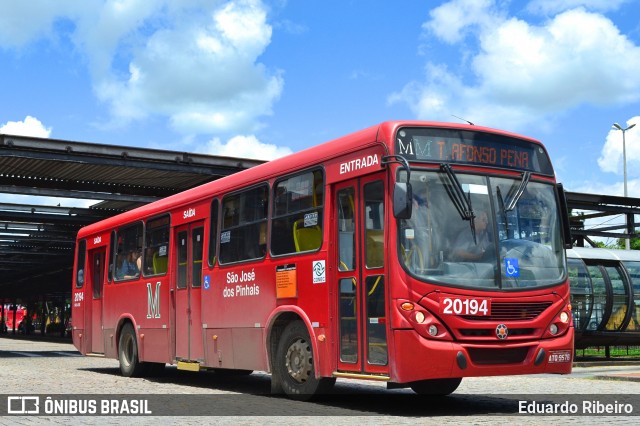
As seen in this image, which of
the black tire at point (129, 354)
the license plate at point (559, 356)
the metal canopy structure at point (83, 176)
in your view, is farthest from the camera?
the metal canopy structure at point (83, 176)

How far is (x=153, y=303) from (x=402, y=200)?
321 inches

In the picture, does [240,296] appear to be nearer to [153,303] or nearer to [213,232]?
[213,232]

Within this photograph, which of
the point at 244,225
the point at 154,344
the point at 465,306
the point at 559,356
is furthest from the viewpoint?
the point at 154,344

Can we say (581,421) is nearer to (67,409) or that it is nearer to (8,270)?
(67,409)

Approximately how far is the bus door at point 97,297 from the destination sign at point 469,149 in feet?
34.8

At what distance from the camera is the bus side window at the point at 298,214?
11.7 meters

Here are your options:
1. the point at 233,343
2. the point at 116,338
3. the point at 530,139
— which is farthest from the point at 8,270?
the point at 530,139

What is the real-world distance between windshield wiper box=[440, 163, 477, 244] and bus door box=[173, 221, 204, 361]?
5.60m

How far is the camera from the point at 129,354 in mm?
17875

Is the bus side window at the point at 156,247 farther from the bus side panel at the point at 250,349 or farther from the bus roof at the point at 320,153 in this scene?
the bus side panel at the point at 250,349

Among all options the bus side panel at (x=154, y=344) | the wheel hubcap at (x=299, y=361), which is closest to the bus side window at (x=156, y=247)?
the bus side panel at (x=154, y=344)

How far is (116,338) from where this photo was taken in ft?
60.5

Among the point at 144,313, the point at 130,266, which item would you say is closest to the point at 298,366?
the point at 144,313

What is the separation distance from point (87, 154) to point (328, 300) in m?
14.6
